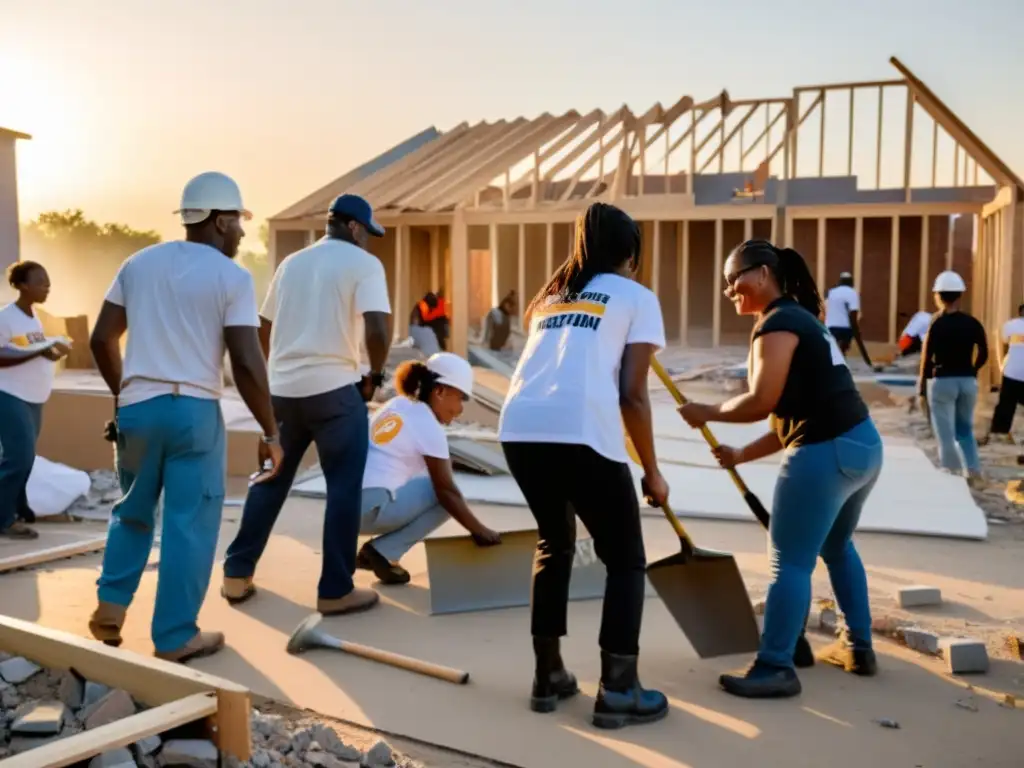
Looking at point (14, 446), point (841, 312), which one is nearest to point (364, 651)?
Result: point (14, 446)

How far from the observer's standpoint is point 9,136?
17469mm

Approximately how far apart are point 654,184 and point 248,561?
1837 centimetres

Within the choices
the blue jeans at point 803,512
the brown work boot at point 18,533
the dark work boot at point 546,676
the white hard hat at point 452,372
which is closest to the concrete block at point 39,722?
the dark work boot at point 546,676

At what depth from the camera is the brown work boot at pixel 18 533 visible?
6.56 metres

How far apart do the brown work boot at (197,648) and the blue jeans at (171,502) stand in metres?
0.02

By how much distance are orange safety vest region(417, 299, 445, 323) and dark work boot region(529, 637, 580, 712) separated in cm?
1261

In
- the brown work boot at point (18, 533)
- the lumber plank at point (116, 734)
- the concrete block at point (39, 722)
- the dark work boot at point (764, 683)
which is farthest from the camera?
the brown work boot at point (18, 533)

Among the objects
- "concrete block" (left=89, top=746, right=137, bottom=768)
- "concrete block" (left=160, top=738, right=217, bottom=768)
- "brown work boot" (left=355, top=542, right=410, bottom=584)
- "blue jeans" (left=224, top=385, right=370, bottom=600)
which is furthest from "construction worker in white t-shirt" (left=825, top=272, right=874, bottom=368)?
"concrete block" (left=89, top=746, right=137, bottom=768)

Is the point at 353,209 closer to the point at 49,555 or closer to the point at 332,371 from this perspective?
the point at 332,371

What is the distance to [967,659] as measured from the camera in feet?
13.2

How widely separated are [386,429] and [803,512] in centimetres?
214

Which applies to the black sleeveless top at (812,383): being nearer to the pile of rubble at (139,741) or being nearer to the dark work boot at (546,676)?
the dark work boot at (546,676)

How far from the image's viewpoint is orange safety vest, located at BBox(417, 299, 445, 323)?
16062 millimetres

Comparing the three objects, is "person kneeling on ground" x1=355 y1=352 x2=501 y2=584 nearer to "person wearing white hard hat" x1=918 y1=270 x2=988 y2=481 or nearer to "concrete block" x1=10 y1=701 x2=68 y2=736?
"concrete block" x1=10 y1=701 x2=68 y2=736
